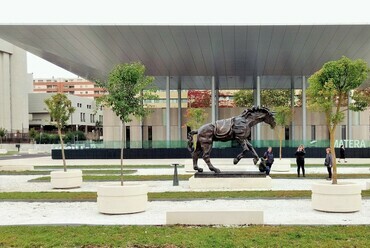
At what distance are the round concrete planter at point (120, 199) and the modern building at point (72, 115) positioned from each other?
8614 centimetres

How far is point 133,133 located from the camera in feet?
171

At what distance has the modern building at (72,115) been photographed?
102250 millimetres

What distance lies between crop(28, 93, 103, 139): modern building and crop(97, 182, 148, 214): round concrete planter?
86.1m

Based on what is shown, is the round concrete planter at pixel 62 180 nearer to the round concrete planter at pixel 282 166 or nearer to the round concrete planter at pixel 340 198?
the round concrete planter at pixel 340 198

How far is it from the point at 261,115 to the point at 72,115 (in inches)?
3522

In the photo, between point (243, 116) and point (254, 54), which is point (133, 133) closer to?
point (254, 54)

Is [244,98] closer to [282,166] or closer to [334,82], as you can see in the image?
[282,166]

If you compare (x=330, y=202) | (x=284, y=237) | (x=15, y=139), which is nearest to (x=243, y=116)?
(x=330, y=202)

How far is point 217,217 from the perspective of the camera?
996 centimetres

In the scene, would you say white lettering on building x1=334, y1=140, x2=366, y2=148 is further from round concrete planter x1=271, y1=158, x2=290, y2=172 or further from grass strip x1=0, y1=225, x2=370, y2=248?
grass strip x1=0, y1=225, x2=370, y2=248

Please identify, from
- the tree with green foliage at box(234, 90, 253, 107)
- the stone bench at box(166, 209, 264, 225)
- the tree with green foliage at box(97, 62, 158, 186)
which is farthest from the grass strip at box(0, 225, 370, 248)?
the tree with green foliage at box(234, 90, 253, 107)

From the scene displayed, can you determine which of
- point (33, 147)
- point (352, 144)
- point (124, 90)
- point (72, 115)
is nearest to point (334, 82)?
point (124, 90)

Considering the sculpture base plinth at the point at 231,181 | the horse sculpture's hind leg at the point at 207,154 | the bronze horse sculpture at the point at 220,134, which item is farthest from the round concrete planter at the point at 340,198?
the horse sculpture's hind leg at the point at 207,154

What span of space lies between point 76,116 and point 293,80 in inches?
2721
